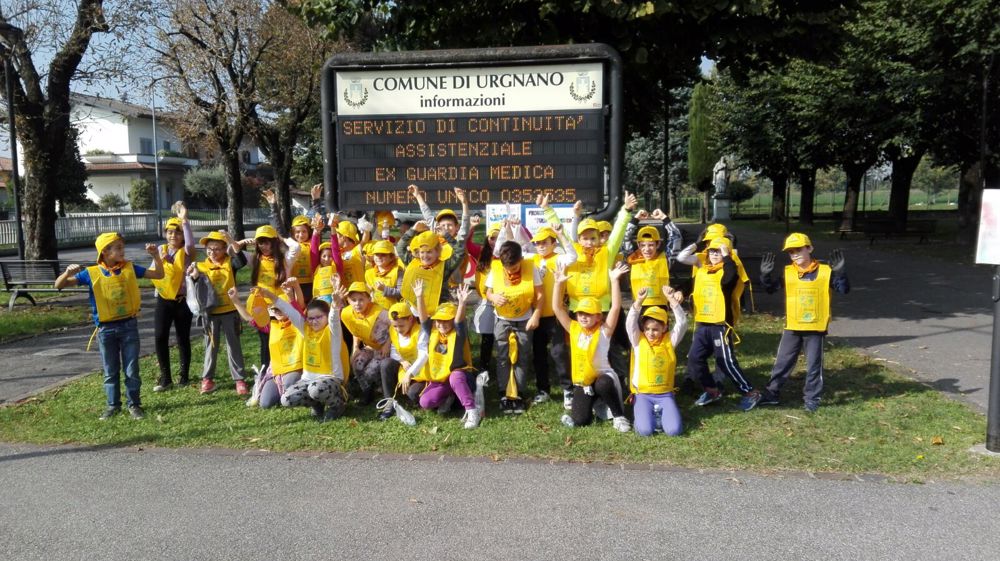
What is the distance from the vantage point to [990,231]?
516 cm

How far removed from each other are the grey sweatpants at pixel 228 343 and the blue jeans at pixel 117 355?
0.90 meters

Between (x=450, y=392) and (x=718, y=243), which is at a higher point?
(x=718, y=243)

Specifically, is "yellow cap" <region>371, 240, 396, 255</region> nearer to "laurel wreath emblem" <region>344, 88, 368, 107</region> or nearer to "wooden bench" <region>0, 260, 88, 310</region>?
"laurel wreath emblem" <region>344, 88, 368, 107</region>

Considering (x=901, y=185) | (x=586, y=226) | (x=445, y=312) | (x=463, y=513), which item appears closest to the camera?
(x=463, y=513)

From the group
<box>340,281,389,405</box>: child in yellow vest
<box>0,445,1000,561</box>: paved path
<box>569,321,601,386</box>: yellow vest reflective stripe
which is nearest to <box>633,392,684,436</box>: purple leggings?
<box>569,321,601,386</box>: yellow vest reflective stripe

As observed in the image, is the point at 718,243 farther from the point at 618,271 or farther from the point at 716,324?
the point at 618,271

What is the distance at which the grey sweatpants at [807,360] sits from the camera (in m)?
6.41

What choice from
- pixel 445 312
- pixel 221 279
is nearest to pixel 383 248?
pixel 445 312

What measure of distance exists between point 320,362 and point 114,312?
1819 millimetres

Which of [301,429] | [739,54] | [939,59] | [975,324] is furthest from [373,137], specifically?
[939,59]

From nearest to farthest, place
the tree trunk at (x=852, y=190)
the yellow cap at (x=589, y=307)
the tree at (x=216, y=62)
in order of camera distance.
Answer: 1. the yellow cap at (x=589, y=307)
2. the tree at (x=216, y=62)
3. the tree trunk at (x=852, y=190)

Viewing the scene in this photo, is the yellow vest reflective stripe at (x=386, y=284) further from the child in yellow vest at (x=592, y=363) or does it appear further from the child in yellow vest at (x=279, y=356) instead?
the child in yellow vest at (x=592, y=363)

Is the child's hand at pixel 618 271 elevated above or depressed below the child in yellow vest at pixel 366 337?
above

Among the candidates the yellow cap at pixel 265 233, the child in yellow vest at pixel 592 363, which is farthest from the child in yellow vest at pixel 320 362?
the child in yellow vest at pixel 592 363
